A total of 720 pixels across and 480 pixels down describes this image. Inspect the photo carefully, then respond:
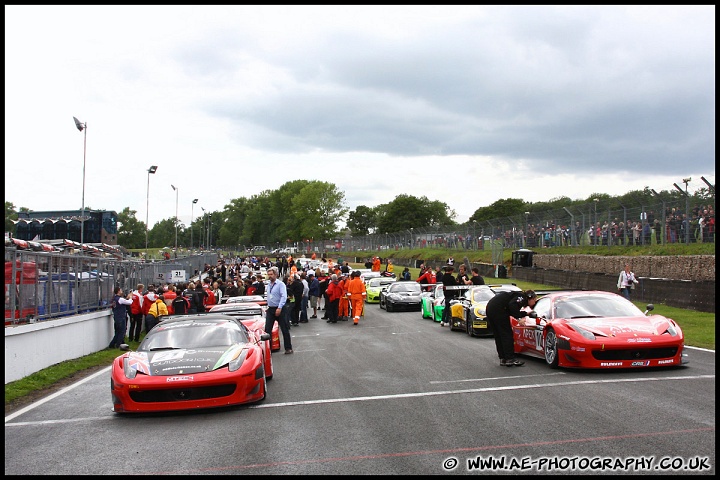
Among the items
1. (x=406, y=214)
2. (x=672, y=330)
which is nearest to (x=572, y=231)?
(x=672, y=330)

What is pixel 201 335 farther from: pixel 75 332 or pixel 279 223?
pixel 279 223

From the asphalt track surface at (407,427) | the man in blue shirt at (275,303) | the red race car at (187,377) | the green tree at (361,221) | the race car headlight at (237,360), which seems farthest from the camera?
the green tree at (361,221)

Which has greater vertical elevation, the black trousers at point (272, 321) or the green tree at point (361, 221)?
the green tree at point (361, 221)

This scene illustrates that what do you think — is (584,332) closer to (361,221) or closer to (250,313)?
(250,313)

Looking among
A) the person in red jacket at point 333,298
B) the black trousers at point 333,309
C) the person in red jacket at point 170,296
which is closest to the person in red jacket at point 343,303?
the person in red jacket at point 333,298

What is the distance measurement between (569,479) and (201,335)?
6135mm

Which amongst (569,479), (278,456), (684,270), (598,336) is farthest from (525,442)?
(684,270)

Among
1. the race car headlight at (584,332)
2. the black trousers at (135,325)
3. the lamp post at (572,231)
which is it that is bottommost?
the black trousers at (135,325)

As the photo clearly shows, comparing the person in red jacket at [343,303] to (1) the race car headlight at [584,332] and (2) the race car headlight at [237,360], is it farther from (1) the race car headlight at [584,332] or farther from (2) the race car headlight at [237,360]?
(2) the race car headlight at [237,360]

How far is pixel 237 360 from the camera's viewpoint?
876cm

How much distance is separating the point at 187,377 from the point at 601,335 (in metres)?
6.00

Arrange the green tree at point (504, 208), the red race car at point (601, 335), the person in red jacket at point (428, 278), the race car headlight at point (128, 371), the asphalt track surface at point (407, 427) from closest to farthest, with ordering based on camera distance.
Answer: the asphalt track surface at point (407, 427) < the race car headlight at point (128, 371) < the red race car at point (601, 335) < the person in red jacket at point (428, 278) < the green tree at point (504, 208)

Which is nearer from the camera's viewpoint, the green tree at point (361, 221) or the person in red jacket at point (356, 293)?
the person in red jacket at point (356, 293)

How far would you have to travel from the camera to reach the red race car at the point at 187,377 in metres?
8.28
